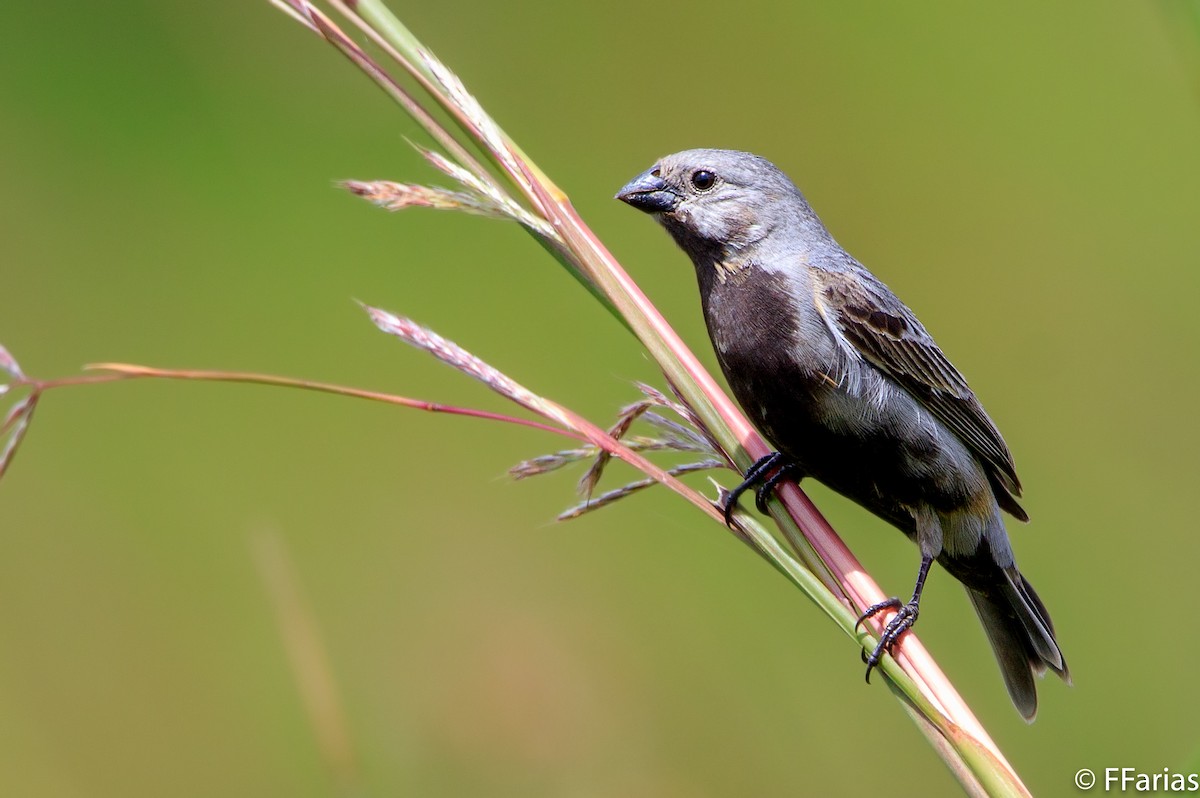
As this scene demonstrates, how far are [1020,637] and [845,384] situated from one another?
0.95 meters

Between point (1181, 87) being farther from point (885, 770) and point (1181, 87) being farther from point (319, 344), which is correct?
point (319, 344)

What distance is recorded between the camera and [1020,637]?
3.05 metres

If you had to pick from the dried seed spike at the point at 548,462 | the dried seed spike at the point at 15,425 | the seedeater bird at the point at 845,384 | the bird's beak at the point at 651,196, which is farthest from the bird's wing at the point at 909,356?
the dried seed spike at the point at 15,425

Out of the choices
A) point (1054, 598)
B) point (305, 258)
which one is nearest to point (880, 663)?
point (1054, 598)

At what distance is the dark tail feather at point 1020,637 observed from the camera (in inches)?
117

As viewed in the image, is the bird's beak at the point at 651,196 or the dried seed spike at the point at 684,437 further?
the bird's beak at the point at 651,196

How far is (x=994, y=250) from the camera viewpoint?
523 cm

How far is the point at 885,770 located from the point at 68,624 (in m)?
3.28

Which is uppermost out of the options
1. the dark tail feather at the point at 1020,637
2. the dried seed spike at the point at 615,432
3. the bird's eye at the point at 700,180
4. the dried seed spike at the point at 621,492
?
the bird's eye at the point at 700,180

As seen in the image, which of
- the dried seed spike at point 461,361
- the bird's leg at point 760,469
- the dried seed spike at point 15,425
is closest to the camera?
the dried seed spike at point 15,425

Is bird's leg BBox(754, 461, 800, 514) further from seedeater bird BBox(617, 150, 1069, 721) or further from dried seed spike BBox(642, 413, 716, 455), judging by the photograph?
dried seed spike BBox(642, 413, 716, 455)

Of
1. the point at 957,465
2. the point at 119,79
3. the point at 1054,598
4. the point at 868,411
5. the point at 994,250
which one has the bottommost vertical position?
the point at 1054,598

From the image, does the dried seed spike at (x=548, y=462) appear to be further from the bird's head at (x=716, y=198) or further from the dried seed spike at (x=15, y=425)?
the bird's head at (x=716, y=198)

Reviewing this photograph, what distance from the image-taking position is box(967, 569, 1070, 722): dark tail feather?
9.78 feet
